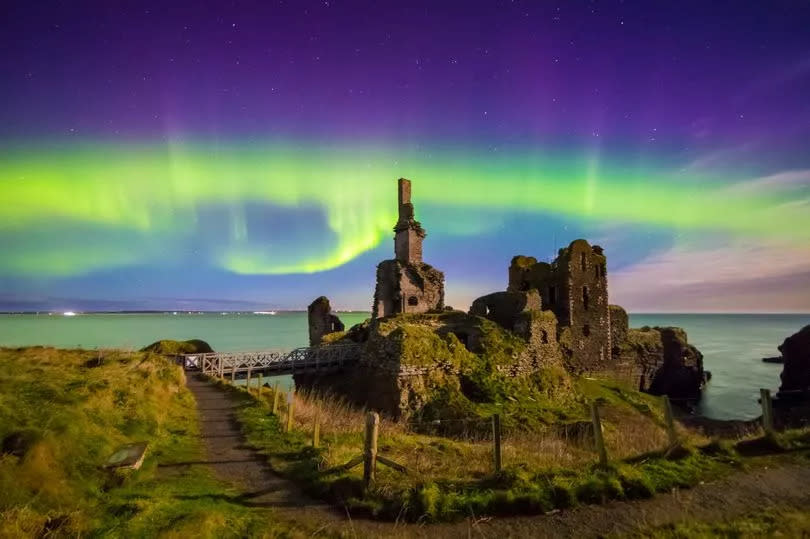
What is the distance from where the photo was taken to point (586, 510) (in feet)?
26.4

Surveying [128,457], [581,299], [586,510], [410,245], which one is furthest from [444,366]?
[581,299]

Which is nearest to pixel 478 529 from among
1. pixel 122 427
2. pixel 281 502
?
pixel 281 502

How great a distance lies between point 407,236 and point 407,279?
15.1ft

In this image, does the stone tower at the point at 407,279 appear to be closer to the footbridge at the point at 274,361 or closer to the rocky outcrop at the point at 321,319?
the rocky outcrop at the point at 321,319

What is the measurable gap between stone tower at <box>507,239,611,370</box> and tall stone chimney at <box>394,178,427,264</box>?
12.1 meters

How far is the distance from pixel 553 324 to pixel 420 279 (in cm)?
1315

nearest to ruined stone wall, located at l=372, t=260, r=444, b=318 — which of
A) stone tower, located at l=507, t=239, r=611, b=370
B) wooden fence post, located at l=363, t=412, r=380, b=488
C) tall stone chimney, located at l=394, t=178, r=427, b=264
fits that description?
tall stone chimney, located at l=394, t=178, r=427, b=264

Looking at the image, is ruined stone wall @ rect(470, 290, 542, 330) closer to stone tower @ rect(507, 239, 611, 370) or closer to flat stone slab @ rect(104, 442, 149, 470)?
stone tower @ rect(507, 239, 611, 370)

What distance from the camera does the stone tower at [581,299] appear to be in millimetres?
36781

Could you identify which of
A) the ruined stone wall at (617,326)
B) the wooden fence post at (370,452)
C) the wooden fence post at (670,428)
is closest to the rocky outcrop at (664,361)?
the ruined stone wall at (617,326)

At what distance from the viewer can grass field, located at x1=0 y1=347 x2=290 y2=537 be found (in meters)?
6.97

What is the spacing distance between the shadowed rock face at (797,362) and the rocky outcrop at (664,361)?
27.4 ft

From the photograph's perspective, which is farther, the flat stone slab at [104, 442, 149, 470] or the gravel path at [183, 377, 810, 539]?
the flat stone slab at [104, 442, 149, 470]

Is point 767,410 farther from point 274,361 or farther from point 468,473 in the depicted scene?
point 274,361
